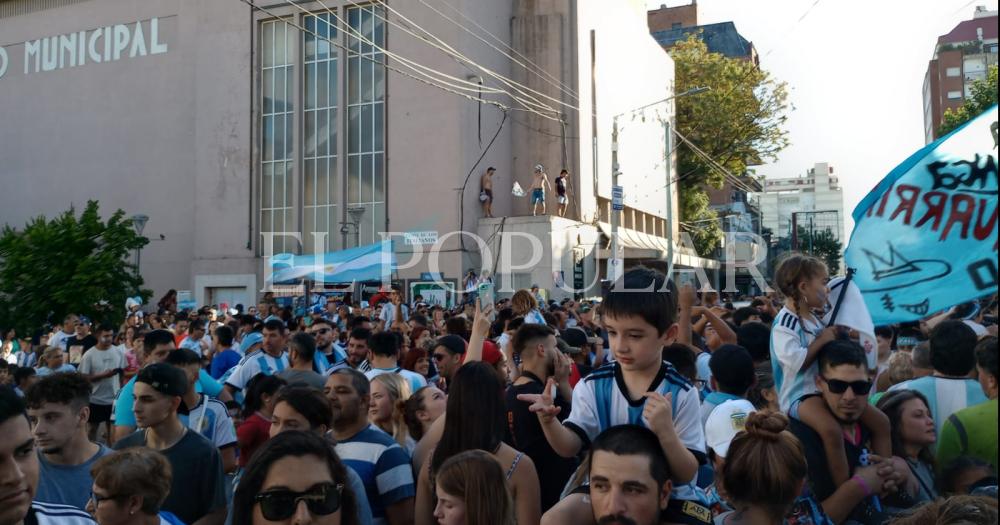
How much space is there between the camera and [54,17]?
126 ft

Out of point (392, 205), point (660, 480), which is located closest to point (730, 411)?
point (660, 480)

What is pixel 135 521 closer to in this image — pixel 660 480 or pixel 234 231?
pixel 660 480

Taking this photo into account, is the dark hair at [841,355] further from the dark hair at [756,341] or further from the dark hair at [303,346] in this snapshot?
the dark hair at [303,346]

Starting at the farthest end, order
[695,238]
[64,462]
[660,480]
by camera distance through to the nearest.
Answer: [695,238] → [64,462] → [660,480]

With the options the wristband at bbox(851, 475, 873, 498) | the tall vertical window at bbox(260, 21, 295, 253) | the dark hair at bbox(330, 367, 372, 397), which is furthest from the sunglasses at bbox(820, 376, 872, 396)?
the tall vertical window at bbox(260, 21, 295, 253)

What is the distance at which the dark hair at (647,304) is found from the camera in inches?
134

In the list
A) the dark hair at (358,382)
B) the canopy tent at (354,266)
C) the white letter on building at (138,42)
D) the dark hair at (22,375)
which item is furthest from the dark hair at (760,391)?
the white letter on building at (138,42)

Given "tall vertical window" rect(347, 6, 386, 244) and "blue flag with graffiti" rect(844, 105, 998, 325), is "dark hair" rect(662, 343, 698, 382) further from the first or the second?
"tall vertical window" rect(347, 6, 386, 244)

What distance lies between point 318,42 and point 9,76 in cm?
1766

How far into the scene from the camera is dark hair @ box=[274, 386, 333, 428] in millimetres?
4398

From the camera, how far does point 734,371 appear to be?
4.98m

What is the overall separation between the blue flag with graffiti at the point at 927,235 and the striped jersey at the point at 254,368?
→ 5819 mm

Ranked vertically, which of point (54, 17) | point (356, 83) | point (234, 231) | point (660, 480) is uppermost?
point (54, 17)

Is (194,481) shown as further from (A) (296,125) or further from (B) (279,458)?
(A) (296,125)
